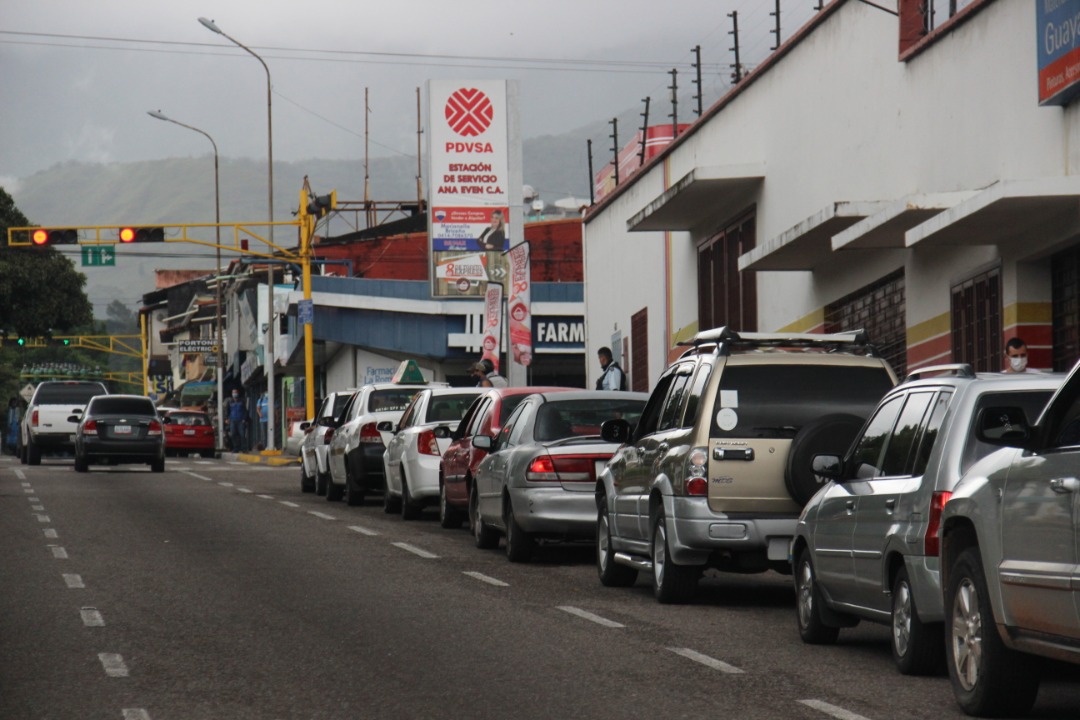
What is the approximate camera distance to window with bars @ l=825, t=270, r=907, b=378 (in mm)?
22016

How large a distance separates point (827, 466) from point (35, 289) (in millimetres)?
60257

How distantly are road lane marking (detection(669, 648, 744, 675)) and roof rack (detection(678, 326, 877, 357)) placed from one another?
2619 mm

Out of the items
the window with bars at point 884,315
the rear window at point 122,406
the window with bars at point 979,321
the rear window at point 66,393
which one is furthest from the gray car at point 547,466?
the rear window at point 66,393

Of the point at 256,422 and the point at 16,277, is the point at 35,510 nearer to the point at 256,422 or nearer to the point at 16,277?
the point at 16,277

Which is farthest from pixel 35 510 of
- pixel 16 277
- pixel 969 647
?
pixel 16 277

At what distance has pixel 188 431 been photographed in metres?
57.2

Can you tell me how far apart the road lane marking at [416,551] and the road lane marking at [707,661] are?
21.5 ft

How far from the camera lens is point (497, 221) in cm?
4738

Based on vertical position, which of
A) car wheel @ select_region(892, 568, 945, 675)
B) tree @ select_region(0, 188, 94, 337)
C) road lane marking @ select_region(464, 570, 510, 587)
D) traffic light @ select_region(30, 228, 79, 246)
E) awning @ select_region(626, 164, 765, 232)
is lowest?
road lane marking @ select_region(464, 570, 510, 587)

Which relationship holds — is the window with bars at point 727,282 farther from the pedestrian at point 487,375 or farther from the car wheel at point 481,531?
the car wheel at point 481,531

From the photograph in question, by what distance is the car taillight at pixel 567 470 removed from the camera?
51.9ft

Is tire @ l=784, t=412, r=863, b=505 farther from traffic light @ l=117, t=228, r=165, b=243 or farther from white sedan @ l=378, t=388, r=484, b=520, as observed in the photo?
traffic light @ l=117, t=228, r=165, b=243

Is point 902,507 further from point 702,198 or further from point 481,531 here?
point 702,198

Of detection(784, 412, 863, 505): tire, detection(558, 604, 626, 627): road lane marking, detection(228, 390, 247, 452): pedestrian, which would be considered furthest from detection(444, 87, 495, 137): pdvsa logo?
detection(784, 412, 863, 505): tire
